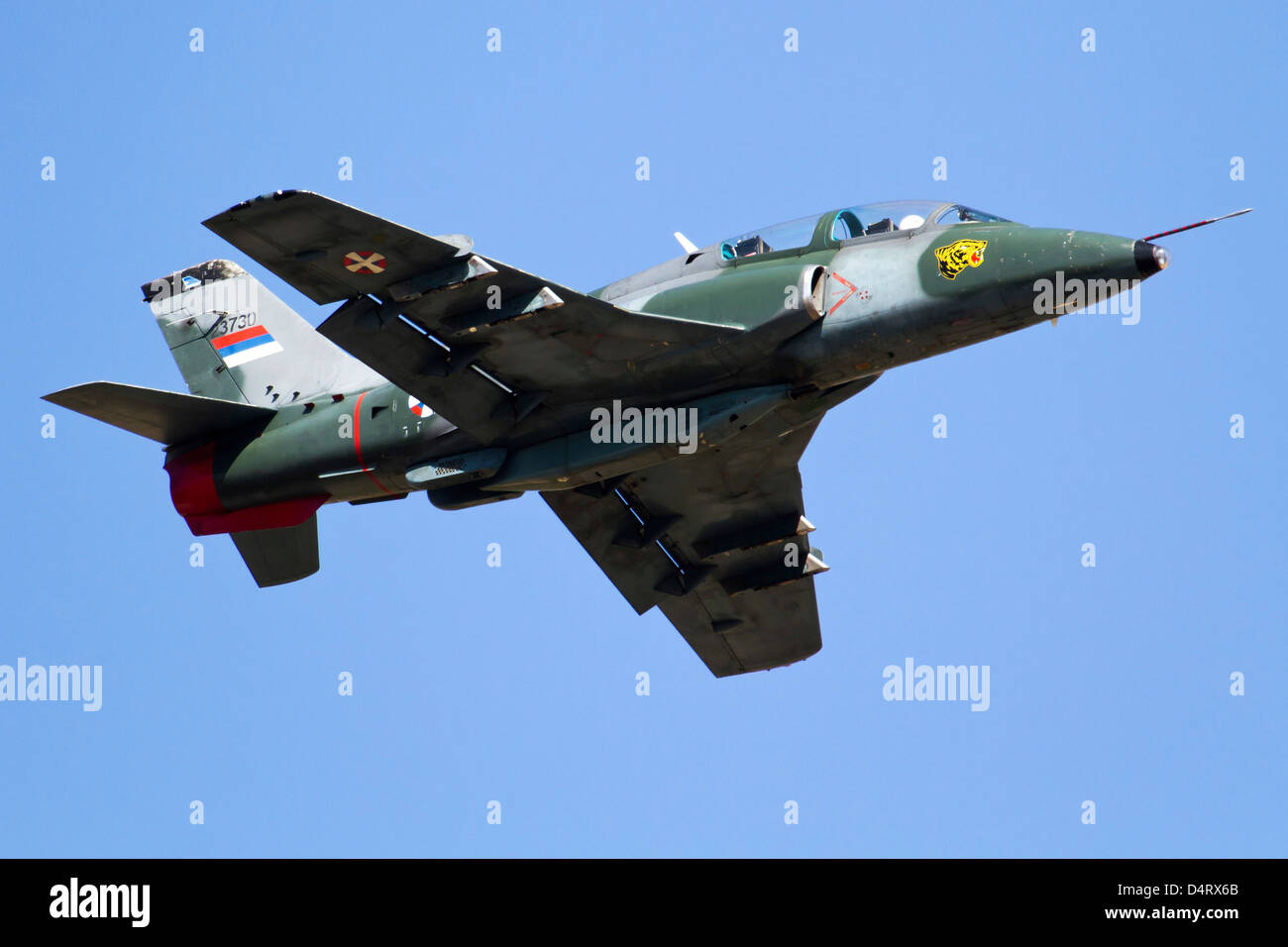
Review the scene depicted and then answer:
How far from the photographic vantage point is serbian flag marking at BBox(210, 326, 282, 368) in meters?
24.2

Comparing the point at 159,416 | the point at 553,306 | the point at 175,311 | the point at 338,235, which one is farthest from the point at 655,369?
the point at 175,311

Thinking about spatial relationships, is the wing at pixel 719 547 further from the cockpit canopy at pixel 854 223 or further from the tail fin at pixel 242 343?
the tail fin at pixel 242 343

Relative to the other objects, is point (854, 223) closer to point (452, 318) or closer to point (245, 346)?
point (452, 318)

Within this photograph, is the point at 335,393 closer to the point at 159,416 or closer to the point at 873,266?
the point at 159,416

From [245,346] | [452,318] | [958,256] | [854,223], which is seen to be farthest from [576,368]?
[245,346]

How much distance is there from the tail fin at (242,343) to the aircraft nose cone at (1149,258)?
1024cm

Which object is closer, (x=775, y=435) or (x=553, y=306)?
(x=553, y=306)

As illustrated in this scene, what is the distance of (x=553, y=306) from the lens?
1933 centimetres

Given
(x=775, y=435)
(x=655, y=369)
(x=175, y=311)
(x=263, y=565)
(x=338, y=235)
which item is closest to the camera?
(x=338, y=235)

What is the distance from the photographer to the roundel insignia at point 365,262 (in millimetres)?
18609

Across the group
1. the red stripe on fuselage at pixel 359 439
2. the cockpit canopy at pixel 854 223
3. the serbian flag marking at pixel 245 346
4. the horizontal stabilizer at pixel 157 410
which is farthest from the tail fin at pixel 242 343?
the cockpit canopy at pixel 854 223

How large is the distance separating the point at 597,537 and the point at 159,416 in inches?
261

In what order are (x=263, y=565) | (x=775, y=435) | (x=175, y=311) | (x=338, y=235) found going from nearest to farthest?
(x=338, y=235), (x=775, y=435), (x=263, y=565), (x=175, y=311)

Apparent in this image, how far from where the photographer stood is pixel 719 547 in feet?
81.3
